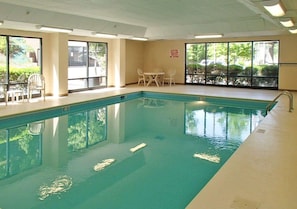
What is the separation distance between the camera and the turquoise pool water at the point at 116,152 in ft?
12.1

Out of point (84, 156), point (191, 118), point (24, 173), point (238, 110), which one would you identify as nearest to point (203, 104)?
point (238, 110)

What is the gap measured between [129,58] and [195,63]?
3142 millimetres

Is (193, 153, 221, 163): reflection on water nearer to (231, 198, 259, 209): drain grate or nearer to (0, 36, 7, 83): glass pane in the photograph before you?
(231, 198, 259, 209): drain grate

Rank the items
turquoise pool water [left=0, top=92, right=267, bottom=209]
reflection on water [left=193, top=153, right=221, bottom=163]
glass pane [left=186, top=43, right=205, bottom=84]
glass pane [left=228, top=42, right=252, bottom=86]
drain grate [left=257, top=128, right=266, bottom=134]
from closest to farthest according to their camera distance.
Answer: turquoise pool water [left=0, top=92, right=267, bottom=209], reflection on water [left=193, top=153, right=221, bottom=163], drain grate [left=257, top=128, right=266, bottom=134], glass pane [left=228, top=42, right=252, bottom=86], glass pane [left=186, top=43, right=205, bottom=84]

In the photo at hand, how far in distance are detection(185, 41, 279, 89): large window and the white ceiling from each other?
9.49 feet

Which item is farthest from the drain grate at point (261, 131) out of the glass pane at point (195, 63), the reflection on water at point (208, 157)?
the glass pane at point (195, 63)

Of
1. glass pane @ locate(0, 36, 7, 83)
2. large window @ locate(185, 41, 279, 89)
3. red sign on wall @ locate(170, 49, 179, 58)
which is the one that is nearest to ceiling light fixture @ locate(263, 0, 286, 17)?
glass pane @ locate(0, 36, 7, 83)

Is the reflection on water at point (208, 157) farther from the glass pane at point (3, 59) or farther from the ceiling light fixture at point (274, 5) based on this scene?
the glass pane at point (3, 59)

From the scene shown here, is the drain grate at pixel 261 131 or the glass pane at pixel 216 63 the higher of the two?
the glass pane at pixel 216 63

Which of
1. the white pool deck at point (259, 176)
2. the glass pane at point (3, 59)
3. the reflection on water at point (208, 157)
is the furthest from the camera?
the glass pane at point (3, 59)

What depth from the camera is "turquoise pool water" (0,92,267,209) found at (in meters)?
3.70

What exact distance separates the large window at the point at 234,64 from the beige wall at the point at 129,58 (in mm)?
292

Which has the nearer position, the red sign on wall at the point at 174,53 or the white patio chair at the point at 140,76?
the white patio chair at the point at 140,76

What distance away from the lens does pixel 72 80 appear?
1182 centimetres
